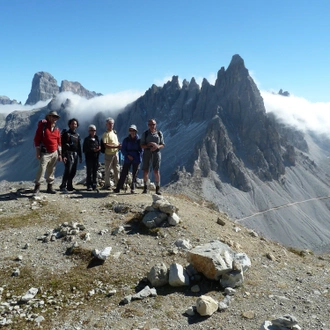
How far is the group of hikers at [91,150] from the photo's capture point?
48.2ft

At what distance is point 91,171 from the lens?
17.8 m

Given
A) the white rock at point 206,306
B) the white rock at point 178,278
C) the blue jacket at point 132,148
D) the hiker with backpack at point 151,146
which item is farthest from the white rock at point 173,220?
the blue jacket at point 132,148

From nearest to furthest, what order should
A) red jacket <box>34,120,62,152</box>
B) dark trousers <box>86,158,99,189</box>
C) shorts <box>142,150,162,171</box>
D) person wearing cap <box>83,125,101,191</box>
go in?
red jacket <box>34,120,62,152</box>
shorts <box>142,150,162,171</box>
person wearing cap <box>83,125,101,191</box>
dark trousers <box>86,158,99,189</box>

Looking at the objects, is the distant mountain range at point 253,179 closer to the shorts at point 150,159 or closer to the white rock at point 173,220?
the shorts at point 150,159

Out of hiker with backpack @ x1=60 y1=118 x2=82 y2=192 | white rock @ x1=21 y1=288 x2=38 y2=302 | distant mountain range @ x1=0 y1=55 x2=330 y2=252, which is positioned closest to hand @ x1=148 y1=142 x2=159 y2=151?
hiker with backpack @ x1=60 y1=118 x2=82 y2=192

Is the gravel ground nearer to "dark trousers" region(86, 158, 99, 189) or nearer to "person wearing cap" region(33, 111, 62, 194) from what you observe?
"person wearing cap" region(33, 111, 62, 194)

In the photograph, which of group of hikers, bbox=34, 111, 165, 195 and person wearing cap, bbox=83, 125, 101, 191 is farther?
person wearing cap, bbox=83, 125, 101, 191

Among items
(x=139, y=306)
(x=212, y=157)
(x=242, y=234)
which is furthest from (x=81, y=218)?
(x=212, y=157)

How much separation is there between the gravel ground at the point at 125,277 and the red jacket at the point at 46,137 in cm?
313

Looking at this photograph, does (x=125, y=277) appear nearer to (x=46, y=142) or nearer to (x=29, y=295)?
(x=29, y=295)

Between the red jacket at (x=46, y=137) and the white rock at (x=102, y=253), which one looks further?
the red jacket at (x=46, y=137)

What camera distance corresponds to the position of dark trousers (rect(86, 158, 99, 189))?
57.2 feet

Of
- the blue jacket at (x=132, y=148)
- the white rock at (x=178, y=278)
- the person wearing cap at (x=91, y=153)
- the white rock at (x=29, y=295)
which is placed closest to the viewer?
the white rock at (x=29, y=295)

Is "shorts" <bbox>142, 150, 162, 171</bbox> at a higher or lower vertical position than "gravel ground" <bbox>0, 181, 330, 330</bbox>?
higher
